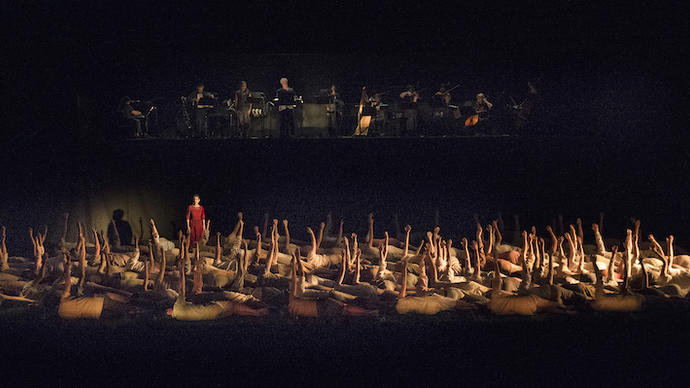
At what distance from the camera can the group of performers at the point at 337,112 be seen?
576cm

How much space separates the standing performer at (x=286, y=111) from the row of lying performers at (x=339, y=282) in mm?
1156

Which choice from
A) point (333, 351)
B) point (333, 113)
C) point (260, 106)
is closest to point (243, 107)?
point (260, 106)

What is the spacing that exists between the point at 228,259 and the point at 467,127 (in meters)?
2.48

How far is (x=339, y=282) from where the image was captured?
4215 mm

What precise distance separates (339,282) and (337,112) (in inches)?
86.5

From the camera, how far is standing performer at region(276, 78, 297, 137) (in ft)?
19.1

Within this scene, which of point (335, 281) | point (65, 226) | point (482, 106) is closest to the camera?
point (335, 281)

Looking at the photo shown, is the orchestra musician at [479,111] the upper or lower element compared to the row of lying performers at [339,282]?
upper

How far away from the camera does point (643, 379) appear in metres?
3.73

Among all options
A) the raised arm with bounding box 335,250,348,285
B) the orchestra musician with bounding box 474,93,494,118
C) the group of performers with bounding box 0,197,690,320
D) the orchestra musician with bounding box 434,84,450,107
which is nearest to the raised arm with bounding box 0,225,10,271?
the group of performers with bounding box 0,197,690,320

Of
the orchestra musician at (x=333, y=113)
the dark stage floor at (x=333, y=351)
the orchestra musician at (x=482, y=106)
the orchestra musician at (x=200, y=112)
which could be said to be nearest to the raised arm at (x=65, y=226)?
the orchestra musician at (x=200, y=112)

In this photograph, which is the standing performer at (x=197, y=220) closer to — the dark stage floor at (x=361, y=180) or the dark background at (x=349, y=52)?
the dark stage floor at (x=361, y=180)

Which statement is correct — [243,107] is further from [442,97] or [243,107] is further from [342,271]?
[342,271]

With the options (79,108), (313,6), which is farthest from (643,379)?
(79,108)
